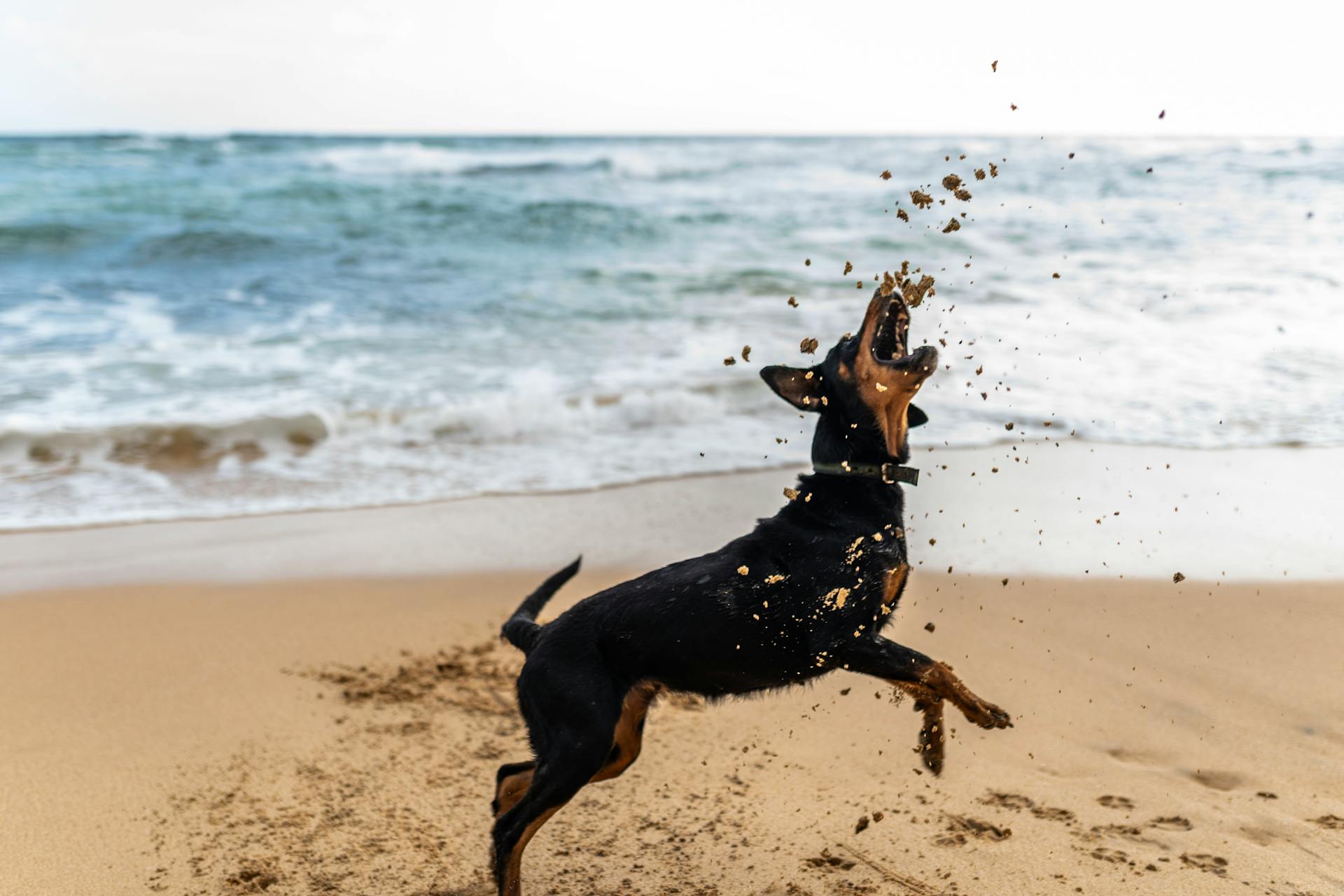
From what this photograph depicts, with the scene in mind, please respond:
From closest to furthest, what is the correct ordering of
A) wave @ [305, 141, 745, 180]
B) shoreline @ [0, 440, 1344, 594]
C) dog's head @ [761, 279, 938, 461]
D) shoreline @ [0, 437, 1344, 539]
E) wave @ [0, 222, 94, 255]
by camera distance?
dog's head @ [761, 279, 938, 461] < shoreline @ [0, 440, 1344, 594] < shoreline @ [0, 437, 1344, 539] < wave @ [0, 222, 94, 255] < wave @ [305, 141, 745, 180]

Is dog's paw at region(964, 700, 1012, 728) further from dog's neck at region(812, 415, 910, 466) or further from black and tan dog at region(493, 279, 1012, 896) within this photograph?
dog's neck at region(812, 415, 910, 466)

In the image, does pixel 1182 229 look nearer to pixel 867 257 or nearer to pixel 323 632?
pixel 867 257

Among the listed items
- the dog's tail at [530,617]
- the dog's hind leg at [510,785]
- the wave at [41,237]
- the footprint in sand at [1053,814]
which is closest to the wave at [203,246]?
the wave at [41,237]

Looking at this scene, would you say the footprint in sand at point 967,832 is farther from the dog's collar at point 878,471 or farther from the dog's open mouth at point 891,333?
the dog's open mouth at point 891,333

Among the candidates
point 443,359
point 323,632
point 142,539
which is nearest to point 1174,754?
point 323,632

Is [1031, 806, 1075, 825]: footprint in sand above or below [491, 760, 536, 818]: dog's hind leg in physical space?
below

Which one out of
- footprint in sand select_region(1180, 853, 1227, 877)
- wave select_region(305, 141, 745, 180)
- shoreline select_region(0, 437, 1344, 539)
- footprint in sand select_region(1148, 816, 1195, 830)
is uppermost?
wave select_region(305, 141, 745, 180)

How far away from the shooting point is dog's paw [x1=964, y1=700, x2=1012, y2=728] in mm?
2830

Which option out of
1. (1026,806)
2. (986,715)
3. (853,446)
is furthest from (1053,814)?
(853,446)

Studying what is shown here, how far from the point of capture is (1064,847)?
3.12 m

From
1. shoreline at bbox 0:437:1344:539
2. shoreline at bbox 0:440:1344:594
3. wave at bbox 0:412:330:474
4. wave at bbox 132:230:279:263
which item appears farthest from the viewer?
wave at bbox 132:230:279:263

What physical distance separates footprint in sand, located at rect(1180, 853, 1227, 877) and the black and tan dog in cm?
76

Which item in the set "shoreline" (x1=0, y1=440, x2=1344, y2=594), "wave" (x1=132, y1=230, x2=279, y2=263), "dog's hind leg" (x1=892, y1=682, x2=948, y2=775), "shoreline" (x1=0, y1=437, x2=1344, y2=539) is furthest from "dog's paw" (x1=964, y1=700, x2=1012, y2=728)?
"wave" (x1=132, y1=230, x2=279, y2=263)

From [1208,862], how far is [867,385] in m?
1.72
